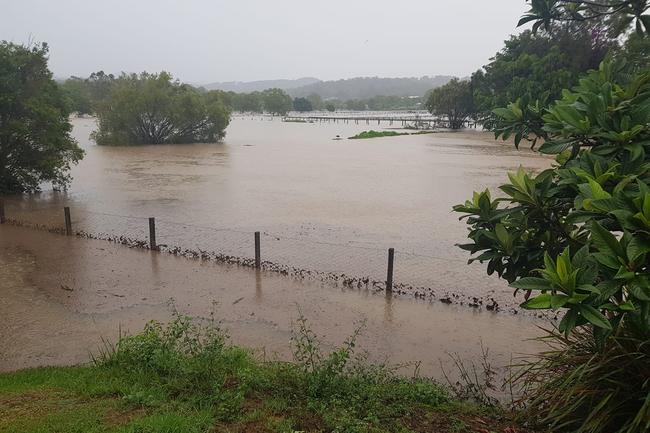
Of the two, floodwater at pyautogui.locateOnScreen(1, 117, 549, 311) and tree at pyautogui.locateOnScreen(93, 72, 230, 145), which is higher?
tree at pyautogui.locateOnScreen(93, 72, 230, 145)

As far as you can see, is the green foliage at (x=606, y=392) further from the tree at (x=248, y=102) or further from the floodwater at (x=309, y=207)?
the tree at (x=248, y=102)

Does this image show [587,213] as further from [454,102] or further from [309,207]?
[454,102]

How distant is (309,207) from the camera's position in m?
16.4

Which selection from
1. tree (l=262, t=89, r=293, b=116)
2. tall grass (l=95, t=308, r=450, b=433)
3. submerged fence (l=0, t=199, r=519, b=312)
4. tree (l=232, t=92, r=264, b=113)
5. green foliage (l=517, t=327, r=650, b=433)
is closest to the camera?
green foliage (l=517, t=327, r=650, b=433)

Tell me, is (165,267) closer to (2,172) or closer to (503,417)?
(503,417)

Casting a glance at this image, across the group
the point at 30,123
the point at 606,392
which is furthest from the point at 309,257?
the point at 30,123

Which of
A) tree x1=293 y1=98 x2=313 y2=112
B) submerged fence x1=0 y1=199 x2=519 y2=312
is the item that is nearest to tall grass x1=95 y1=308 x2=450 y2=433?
submerged fence x1=0 y1=199 x2=519 y2=312

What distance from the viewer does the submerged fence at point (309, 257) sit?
8.81 metres

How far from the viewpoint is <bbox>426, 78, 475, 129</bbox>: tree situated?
60.8 metres

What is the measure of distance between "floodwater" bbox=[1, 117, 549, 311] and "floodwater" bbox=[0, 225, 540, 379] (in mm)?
1025

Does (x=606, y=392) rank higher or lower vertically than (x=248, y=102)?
lower

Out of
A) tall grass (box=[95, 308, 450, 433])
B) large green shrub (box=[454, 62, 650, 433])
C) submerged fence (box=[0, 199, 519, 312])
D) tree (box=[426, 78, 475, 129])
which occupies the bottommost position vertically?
submerged fence (box=[0, 199, 519, 312])

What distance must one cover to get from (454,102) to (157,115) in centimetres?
3752

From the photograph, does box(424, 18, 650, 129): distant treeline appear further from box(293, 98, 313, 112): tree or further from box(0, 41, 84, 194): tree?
box(293, 98, 313, 112): tree
